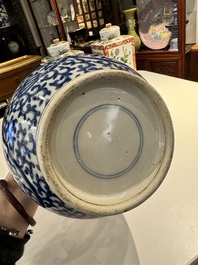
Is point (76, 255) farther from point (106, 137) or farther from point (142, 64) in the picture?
point (142, 64)

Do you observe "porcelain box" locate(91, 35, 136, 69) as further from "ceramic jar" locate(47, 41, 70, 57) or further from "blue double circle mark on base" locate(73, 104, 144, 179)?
"blue double circle mark on base" locate(73, 104, 144, 179)

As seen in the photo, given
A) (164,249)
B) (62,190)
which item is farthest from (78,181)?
(164,249)

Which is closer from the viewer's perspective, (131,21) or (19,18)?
(131,21)

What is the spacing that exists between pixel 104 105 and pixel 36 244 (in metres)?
0.42

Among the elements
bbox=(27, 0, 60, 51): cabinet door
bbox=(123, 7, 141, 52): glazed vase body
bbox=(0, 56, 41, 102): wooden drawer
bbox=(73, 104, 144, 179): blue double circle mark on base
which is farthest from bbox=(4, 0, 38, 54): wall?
bbox=(73, 104, 144, 179): blue double circle mark on base

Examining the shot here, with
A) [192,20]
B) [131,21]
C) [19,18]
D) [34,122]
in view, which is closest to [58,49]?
[131,21]

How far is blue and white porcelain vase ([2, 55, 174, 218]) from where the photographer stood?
0.33m

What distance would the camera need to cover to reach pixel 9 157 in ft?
1.23

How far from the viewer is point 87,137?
0.35 metres

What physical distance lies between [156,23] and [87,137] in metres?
1.37

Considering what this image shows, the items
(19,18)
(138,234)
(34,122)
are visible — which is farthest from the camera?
(19,18)

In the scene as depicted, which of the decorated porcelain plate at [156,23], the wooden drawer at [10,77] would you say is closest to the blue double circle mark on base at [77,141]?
the decorated porcelain plate at [156,23]

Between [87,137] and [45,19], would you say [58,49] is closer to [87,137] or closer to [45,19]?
[87,137]

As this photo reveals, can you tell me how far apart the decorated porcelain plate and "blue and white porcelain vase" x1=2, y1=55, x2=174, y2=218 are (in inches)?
48.0
